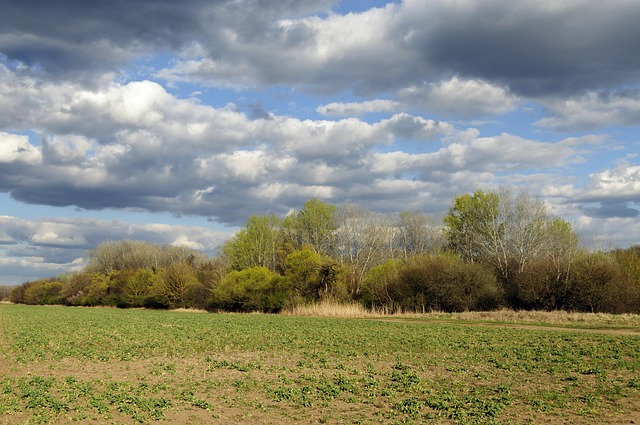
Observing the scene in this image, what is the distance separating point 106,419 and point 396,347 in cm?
1428

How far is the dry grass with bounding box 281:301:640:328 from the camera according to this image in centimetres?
3712

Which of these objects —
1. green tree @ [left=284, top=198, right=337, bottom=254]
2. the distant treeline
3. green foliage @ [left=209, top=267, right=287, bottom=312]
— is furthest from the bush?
green tree @ [left=284, top=198, right=337, bottom=254]

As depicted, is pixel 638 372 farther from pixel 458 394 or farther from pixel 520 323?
pixel 520 323

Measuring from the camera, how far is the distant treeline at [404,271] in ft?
163

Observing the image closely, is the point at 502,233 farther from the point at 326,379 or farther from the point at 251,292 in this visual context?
the point at 326,379

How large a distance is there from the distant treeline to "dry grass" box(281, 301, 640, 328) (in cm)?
368

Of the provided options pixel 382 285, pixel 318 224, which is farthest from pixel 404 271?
pixel 318 224

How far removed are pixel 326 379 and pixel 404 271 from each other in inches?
1526

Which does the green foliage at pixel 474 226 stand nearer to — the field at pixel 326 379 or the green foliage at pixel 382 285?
the green foliage at pixel 382 285

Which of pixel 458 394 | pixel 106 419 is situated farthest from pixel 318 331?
pixel 106 419

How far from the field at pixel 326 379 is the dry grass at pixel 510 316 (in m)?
11.9

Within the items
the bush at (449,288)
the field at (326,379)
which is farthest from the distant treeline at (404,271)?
the field at (326,379)

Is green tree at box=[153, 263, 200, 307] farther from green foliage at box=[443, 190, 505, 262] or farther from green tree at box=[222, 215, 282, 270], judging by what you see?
green foliage at box=[443, 190, 505, 262]

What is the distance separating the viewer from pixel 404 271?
54312 millimetres
